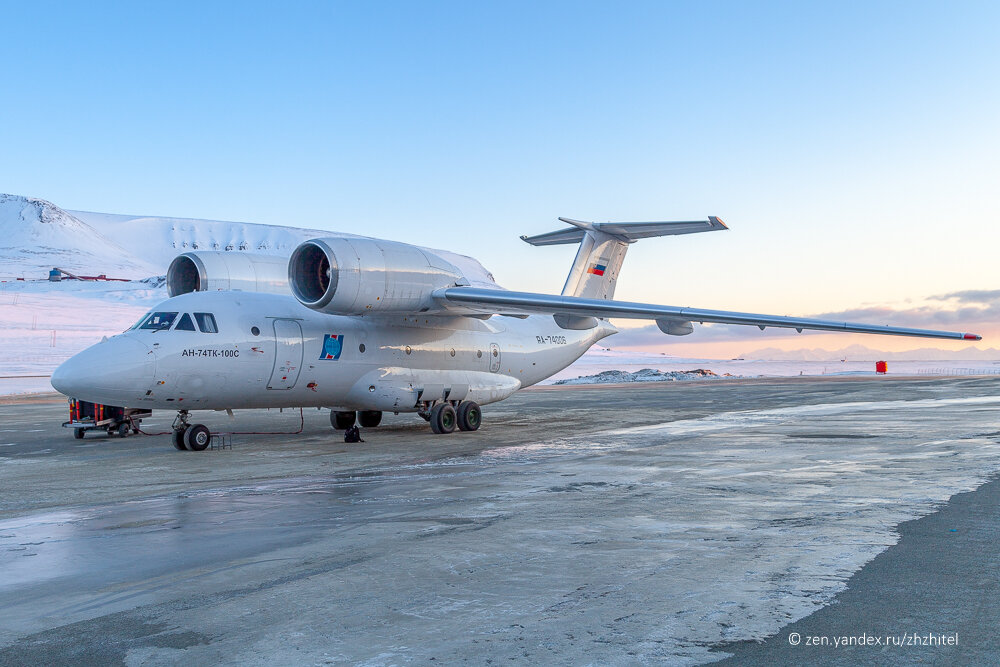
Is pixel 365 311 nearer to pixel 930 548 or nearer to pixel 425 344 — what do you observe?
pixel 425 344

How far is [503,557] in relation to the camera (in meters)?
5.11

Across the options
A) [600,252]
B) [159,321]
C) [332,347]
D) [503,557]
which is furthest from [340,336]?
[503,557]

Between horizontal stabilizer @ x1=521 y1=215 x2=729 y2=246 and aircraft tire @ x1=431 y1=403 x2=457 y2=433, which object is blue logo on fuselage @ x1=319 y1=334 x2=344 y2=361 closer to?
aircraft tire @ x1=431 y1=403 x2=457 y2=433

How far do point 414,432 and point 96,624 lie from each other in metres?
12.6

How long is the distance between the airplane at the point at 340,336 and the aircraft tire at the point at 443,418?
30 millimetres

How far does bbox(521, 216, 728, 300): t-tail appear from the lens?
792 inches

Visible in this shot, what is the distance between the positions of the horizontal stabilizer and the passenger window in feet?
29.3

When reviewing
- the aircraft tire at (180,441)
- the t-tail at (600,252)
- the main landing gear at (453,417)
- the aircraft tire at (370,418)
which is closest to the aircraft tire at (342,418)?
the aircraft tire at (370,418)

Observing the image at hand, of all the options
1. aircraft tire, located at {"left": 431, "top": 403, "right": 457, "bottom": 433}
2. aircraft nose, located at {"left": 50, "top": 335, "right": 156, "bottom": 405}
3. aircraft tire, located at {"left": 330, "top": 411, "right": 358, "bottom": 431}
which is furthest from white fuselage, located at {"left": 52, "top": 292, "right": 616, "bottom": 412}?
aircraft tire, located at {"left": 330, "top": 411, "right": 358, "bottom": 431}

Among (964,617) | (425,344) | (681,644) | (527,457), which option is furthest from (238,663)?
(425,344)

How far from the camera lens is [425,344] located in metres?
16.2

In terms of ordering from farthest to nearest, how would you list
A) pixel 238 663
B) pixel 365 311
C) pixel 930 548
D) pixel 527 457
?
pixel 365 311 < pixel 527 457 < pixel 930 548 < pixel 238 663

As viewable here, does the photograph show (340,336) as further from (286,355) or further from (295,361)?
(286,355)

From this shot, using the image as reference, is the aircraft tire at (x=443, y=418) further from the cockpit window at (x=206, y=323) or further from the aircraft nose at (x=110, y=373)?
the aircraft nose at (x=110, y=373)
